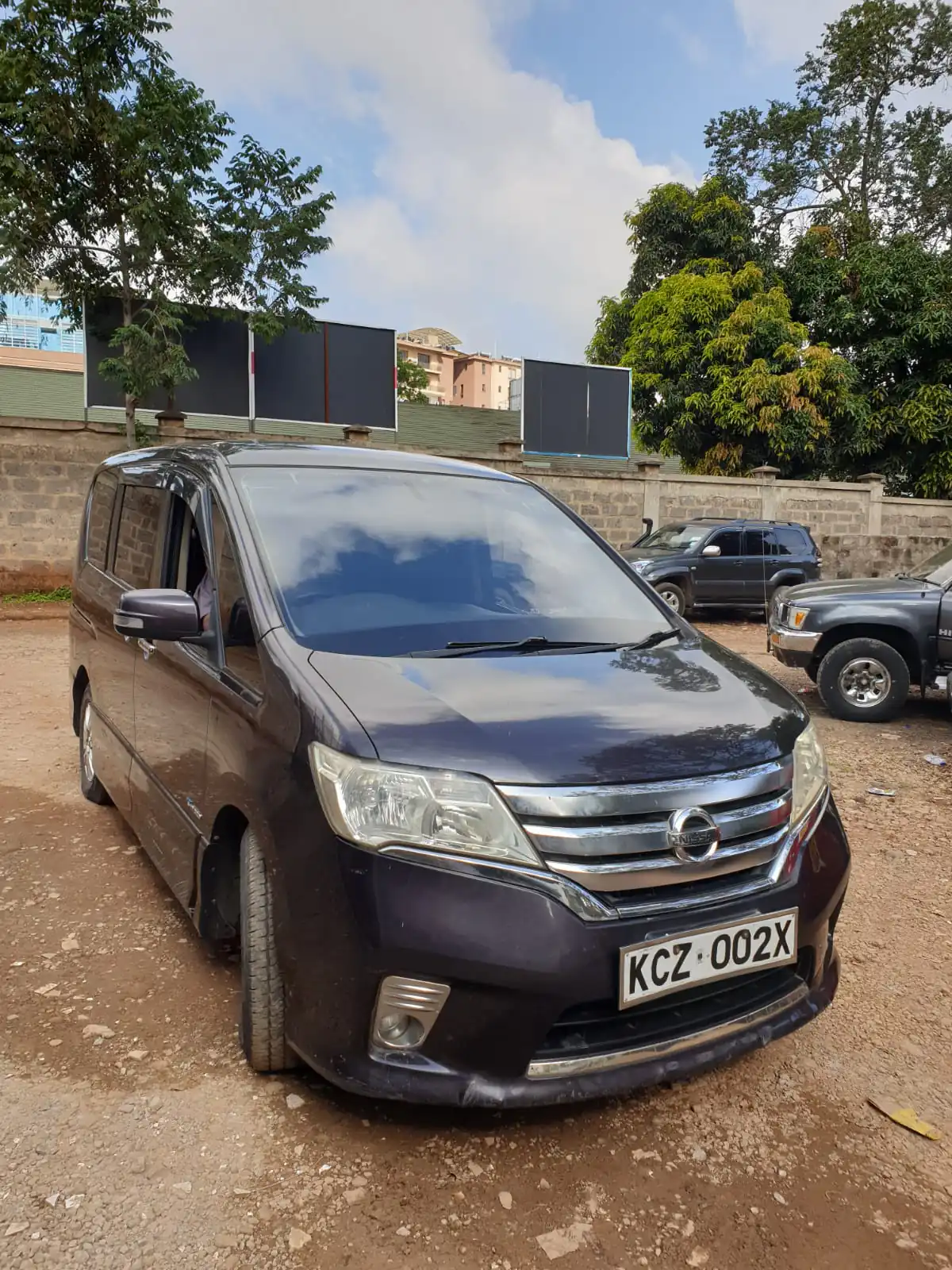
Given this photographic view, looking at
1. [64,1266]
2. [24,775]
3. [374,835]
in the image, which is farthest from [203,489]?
[24,775]

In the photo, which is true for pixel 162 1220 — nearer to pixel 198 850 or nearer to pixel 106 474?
pixel 198 850

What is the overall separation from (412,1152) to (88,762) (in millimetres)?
3250

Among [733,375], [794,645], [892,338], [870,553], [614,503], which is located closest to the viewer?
[794,645]

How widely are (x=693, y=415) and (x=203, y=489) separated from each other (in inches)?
821

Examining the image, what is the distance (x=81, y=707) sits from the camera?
5.00 metres

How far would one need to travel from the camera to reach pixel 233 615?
2842 millimetres

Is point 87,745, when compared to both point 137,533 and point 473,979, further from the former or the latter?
point 473,979

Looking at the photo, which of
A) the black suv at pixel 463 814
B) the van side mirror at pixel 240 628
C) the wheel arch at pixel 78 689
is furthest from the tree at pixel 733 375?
the van side mirror at pixel 240 628

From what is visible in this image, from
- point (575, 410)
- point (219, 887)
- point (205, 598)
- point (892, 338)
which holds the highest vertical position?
point (892, 338)

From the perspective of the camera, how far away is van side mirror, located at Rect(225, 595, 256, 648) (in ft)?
8.91

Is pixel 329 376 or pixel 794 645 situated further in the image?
pixel 329 376

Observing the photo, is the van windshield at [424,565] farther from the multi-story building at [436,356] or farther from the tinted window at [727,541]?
the multi-story building at [436,356]

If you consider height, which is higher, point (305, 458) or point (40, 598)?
point (305, 458)

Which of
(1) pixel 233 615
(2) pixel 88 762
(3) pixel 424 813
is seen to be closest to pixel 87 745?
(2) pixel 88 762
